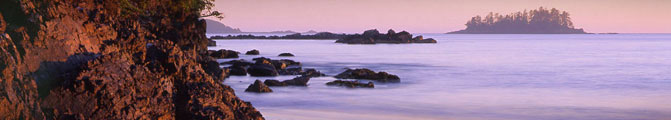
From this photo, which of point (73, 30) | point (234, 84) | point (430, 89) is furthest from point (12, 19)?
point (430, 89)

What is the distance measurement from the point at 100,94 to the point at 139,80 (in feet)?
1.46

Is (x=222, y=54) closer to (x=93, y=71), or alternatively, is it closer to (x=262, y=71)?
(x=262, y=71)

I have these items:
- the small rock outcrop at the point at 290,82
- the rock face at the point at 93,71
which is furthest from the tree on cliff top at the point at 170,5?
the small rock outcrop at the point at 290,82

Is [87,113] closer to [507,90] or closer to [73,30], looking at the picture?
[73,30]

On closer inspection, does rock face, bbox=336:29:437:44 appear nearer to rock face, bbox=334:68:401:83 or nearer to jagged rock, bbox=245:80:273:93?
rock face, bbox=334:68:401:83

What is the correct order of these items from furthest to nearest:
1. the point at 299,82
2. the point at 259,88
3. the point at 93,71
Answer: the point at 299,82 < the point at 259,88 < the point at 93,71

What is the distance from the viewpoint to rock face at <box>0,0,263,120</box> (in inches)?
174

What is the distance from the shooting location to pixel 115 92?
15.9 feet

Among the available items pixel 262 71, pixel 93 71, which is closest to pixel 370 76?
pixel 262 71

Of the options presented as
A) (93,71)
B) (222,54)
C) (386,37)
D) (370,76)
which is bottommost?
(386,37)

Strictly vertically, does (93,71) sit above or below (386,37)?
above

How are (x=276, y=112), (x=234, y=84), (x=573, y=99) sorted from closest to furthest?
(x=276, y=112) → (x=573, y=99) → (x=234, y=84)

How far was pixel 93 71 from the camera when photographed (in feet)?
15.6

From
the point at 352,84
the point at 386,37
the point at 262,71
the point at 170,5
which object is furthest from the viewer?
the point at 386,37
